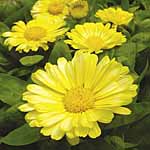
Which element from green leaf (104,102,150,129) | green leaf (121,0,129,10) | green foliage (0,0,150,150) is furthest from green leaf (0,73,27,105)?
green leaf (121,0,129,10)

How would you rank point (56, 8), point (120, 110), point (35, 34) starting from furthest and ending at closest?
1. point (56, 8)
2. point (35, 34)
3. point (120, 110)

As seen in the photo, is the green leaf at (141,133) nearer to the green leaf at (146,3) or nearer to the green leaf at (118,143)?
the green leaf at (118,143)

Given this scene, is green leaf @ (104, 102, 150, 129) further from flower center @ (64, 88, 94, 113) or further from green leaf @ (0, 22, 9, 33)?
green leaf @ (0, 22, 9, 33)

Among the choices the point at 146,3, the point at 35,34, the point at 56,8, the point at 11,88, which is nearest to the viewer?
the point at 11,88

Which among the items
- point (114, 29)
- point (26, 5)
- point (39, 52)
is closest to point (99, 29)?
point (114, 29)

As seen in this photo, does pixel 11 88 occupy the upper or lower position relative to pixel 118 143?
upper

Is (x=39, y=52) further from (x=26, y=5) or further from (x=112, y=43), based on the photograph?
(x=26, y=5)

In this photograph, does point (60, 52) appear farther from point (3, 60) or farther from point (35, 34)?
→ point (3, 60)

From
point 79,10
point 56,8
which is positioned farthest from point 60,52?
Result: point 56,8
